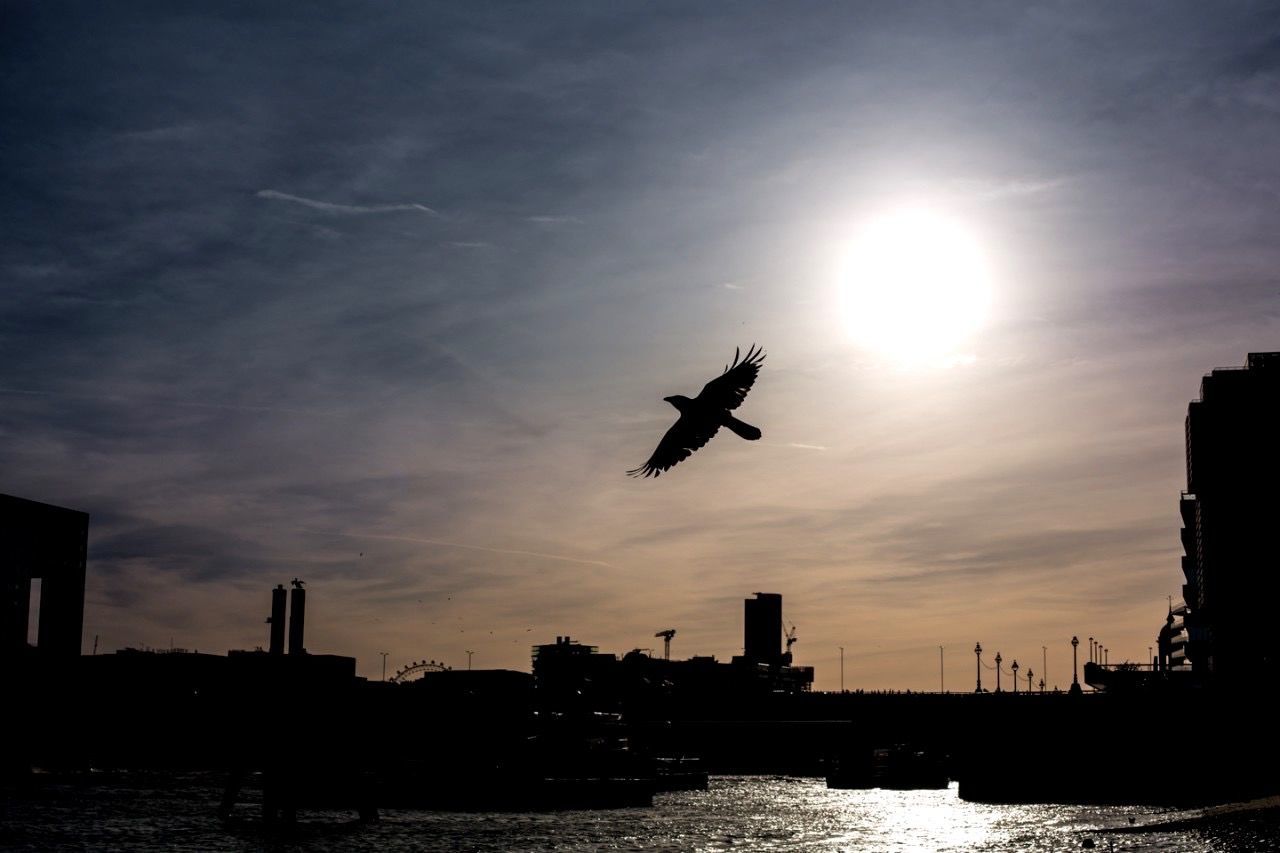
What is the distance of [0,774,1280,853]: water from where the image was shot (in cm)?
8438

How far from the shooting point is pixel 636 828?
347 ft

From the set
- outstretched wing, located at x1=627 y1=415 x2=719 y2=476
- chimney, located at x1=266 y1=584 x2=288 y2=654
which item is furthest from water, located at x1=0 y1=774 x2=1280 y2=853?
outstretched wing, located at x1=627 y1=415 x2=719 y2=476

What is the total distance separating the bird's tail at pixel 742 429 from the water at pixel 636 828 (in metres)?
50.0

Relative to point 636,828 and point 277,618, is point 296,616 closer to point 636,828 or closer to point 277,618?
point 277,618

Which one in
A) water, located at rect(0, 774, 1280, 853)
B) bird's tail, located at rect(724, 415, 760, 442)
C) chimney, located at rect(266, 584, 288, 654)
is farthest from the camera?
chimney, located at rect(266, 584, 288, 654)

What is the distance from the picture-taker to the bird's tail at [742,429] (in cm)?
2664

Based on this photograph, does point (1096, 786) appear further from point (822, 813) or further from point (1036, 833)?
point (1036, 833)

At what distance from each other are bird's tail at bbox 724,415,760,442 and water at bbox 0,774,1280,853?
164ft

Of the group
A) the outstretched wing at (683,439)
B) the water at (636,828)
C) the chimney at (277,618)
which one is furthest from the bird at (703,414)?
the chimney at (277,618)

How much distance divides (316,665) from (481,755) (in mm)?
54528

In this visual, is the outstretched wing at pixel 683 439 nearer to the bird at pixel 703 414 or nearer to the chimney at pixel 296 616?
the bird at pixel 703 414

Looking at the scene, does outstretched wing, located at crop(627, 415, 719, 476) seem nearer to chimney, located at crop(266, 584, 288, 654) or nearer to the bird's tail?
the bird's tail

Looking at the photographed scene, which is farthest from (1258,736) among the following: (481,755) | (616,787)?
(481,755)

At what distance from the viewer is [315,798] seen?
356 ft
